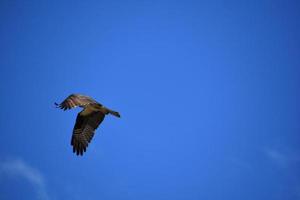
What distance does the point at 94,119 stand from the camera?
20328mm

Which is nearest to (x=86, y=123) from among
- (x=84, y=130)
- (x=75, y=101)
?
(x=84, y=130)

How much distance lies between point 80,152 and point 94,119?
55.0 inches

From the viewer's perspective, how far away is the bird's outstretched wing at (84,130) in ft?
66.7

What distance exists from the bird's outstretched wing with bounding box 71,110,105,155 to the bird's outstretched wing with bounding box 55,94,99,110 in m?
1.31

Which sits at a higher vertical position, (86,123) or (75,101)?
(86,123)

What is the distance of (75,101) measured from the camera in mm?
18344

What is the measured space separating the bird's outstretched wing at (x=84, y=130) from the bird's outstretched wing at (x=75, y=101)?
131 cm

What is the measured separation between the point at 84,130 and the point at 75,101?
8.20 ft

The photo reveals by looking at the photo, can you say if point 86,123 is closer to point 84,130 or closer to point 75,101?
point 84,130

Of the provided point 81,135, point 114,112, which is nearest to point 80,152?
point 81,135

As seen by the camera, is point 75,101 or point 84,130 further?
point 84,130

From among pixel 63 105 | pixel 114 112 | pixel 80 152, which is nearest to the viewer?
pixel 63 105

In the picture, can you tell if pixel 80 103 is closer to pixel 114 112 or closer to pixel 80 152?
pixel 114 112

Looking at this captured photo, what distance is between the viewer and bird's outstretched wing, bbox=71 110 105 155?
20328mm
